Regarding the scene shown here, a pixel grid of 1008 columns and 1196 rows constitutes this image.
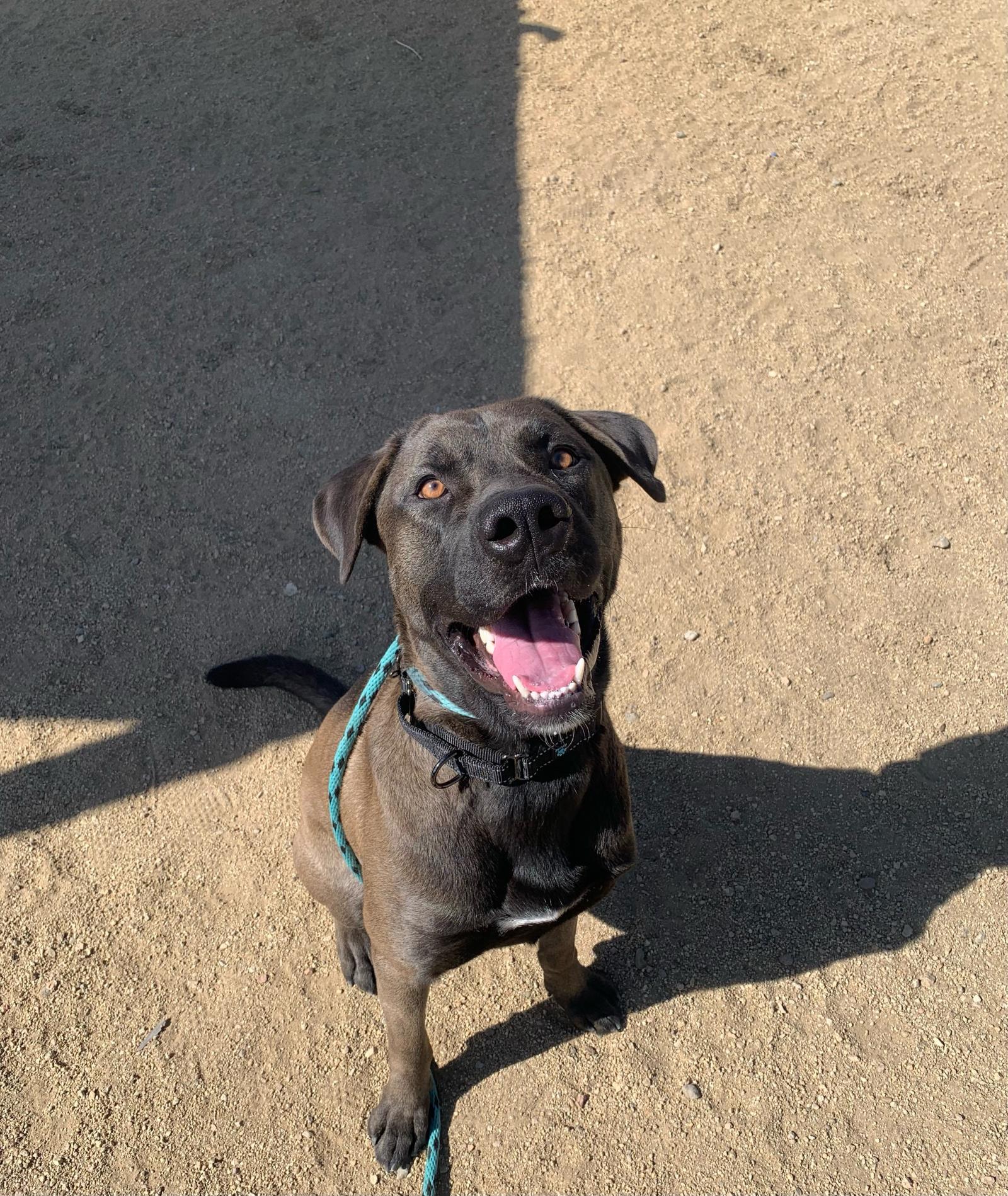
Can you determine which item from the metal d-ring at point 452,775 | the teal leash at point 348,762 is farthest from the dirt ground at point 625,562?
the metal d-ring at point 452,775

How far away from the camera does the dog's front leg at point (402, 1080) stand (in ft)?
9.62

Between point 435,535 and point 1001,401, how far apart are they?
14.8ft

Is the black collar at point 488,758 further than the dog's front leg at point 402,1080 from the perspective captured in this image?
No

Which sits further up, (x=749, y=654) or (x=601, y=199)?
(x=601, y=199)

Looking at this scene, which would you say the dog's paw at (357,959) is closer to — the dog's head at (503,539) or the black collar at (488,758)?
the black collar at (488,758)

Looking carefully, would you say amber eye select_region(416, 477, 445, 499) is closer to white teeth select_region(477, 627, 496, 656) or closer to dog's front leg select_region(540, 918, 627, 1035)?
white teeth select_region(477, 627, 496, 656)

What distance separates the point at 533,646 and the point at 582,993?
70.6 inches

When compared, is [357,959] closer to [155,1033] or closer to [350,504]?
[155,1033]

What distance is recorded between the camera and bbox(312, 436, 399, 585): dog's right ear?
2762mm

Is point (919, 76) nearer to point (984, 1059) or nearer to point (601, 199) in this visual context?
point (601, 199)

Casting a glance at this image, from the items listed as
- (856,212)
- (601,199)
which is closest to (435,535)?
(601,199)

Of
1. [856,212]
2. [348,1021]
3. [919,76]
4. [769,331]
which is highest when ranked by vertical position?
[919,76]

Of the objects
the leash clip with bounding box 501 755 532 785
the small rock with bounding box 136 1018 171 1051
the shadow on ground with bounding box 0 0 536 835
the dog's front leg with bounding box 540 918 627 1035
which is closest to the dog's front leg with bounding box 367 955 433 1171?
the dog's front leg with bounding box 540 918 627 1035

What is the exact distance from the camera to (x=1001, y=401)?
5.46m
